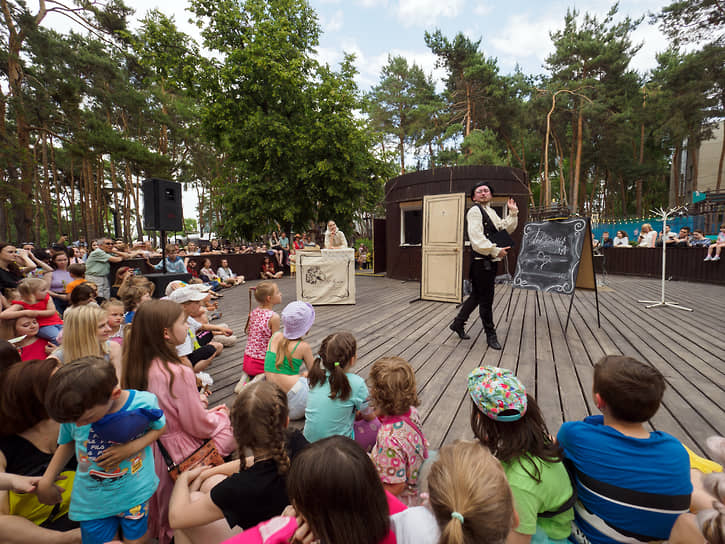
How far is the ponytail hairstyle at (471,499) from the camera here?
74 centimetres

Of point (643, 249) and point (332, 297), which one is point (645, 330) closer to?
point (332, 297)

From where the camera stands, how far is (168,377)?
5.52ft

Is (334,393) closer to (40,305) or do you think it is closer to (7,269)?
(40,305)

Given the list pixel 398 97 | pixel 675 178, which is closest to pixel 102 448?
pixel 398 97

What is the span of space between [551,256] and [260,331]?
4.25 metres

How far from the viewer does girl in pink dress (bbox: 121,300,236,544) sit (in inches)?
65.7

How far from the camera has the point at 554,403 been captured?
2473 mm

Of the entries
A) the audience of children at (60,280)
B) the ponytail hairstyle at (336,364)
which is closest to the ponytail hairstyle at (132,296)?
the ponytail hairstyle at (336,364)

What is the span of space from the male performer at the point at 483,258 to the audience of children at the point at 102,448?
11.3 ft

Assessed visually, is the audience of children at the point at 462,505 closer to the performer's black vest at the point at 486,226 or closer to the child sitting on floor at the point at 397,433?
the child sitting on floor at the point at 397,433

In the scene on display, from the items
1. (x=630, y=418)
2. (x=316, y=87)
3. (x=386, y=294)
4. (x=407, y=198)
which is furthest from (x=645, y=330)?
(x=316, y=87)

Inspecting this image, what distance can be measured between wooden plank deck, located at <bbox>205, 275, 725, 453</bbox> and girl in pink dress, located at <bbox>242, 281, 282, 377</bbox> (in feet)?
1.09

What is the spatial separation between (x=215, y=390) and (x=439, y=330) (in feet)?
9.87

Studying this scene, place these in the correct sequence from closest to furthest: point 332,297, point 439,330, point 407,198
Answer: point 439,330 < point 332,297 < point 407,198
